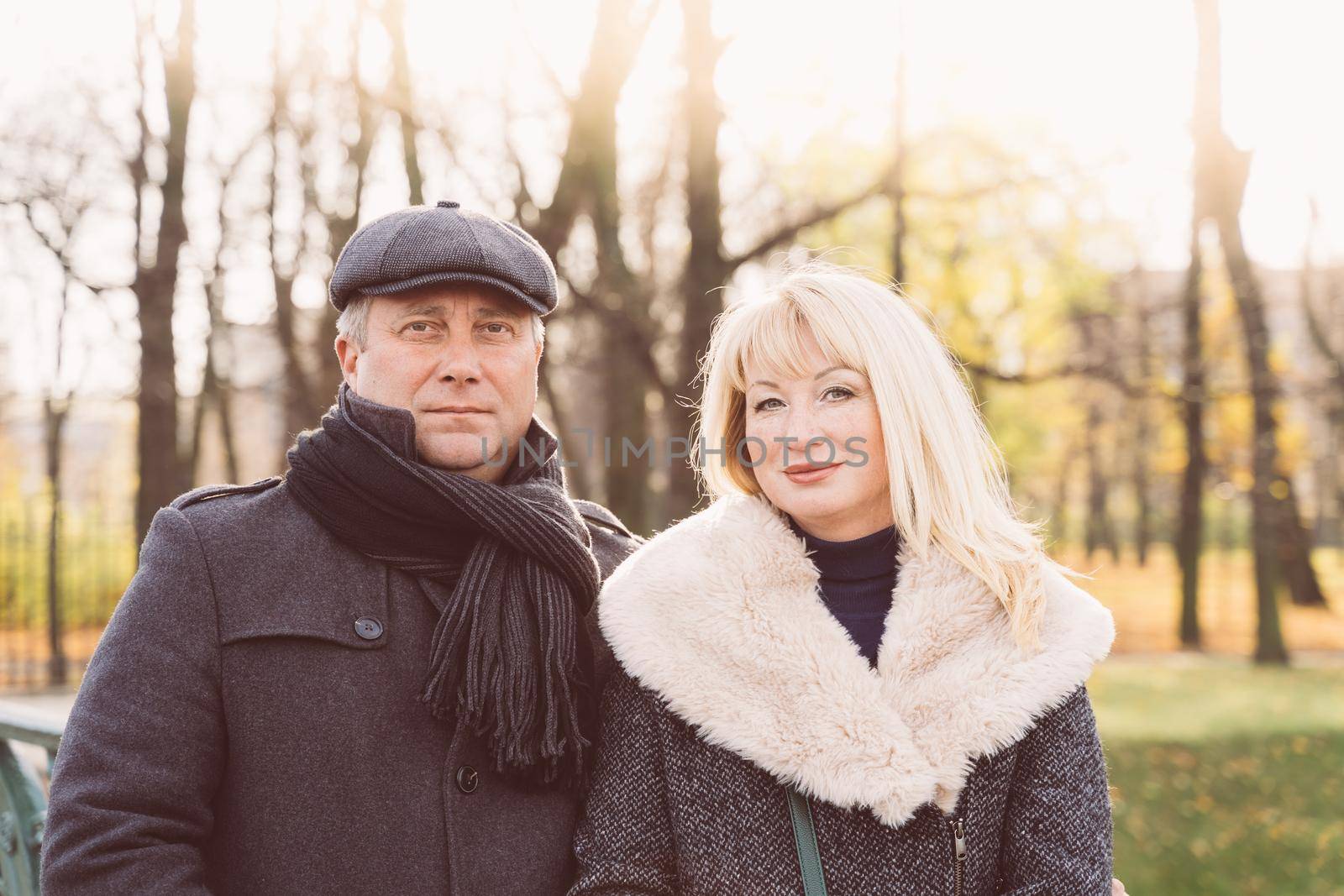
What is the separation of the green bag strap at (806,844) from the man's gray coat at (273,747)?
52 centimetres

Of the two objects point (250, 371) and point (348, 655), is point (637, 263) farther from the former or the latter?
point (348, 655)

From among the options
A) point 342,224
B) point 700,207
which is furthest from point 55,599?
point 700,207

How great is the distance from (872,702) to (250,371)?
21.0m

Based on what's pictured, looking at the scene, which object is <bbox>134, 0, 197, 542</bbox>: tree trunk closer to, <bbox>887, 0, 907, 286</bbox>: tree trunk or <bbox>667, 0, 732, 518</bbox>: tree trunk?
<bbox>667, 0, 732, 518</bbox>: tree trunk

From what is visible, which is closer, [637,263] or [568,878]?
[568,878]

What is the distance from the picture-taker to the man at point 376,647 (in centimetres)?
213

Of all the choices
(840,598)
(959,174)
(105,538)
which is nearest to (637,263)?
(959,174)

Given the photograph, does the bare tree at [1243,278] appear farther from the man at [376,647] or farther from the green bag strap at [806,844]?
the man at [376,647]

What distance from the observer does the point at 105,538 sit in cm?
1353

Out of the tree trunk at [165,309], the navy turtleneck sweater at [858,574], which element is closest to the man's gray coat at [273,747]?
the navy turtleneck sweater at [858,574]

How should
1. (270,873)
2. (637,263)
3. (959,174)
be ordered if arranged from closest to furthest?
(270,873), (959,174), (637,263)

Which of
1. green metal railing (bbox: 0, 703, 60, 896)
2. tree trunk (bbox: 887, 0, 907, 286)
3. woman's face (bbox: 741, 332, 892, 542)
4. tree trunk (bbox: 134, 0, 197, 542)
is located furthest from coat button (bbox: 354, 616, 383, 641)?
tree trunk (bbox: 134, 0, 197, 542)

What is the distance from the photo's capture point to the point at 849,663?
234cm

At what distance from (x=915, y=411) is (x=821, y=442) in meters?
0.22
